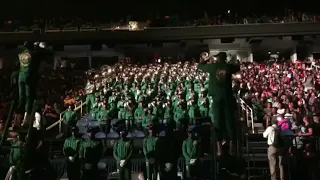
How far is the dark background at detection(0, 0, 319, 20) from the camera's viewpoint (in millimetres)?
31609

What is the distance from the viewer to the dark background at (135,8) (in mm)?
31609

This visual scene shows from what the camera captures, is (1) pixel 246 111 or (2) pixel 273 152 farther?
(1) pixel 246 111

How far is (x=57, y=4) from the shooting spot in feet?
107

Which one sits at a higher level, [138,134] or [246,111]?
[246,111]

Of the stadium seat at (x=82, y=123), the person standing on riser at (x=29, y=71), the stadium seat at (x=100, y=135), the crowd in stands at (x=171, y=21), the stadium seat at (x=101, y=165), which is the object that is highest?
the crowd in stands at (x=171, y=21)

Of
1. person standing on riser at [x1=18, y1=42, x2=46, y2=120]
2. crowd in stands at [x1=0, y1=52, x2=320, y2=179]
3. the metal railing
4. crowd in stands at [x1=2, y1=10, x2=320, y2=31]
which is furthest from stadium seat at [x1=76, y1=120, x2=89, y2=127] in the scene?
crowd in stands at [x1=2, y1=10, x2=320, y2=31]

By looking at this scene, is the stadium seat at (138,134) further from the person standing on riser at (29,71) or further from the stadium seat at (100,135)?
the person standing on riser at (29,71)

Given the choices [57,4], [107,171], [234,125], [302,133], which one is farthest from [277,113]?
[57,4]

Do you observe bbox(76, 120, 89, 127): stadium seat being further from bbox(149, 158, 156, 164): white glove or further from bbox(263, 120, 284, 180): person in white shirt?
bbox(263, 120, 284, 180): person in white shirt

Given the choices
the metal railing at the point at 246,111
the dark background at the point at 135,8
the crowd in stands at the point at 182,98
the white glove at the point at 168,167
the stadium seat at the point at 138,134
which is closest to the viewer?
the white glove at the point at 168,167

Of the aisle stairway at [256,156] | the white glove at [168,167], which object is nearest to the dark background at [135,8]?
the aisle stairway at [256,156]

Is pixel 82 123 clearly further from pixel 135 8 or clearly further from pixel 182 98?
pixel 135 8

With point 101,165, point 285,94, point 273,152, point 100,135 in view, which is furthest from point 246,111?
point 101,165

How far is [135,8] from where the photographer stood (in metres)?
33.1
